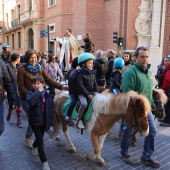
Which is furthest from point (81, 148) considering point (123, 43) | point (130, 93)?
point (123, 43)

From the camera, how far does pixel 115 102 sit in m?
3.62

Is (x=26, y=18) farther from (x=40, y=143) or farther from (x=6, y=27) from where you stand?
(x=40, y=143)

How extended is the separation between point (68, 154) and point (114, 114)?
1462 millimetres

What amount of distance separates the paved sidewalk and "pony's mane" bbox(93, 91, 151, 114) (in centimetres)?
108

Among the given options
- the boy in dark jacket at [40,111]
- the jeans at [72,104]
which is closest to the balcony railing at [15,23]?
the jeans at [72,104]

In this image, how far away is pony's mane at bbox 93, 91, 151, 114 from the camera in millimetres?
3400

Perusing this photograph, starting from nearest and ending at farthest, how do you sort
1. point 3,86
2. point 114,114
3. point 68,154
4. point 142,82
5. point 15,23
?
point 114,114
point 142,82
point 3,86
point 68,154
point 15,23

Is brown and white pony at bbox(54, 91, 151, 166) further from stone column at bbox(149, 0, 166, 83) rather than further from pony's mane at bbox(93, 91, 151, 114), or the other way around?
stone column at bbox(149, 0, 166, 83)

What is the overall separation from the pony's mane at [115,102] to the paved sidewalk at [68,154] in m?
1.08

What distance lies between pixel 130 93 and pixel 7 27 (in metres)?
44.7

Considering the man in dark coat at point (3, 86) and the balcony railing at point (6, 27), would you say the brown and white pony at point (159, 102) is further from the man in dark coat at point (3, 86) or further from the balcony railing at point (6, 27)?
the balcony railing at point (6, 27)

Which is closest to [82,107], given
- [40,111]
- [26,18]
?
[40,111]

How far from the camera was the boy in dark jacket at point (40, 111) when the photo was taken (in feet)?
12.3

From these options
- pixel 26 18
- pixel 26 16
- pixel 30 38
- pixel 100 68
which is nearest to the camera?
pixel 100 68
